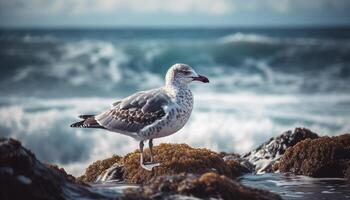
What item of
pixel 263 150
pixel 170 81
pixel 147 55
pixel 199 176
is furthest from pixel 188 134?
pixel 147 55

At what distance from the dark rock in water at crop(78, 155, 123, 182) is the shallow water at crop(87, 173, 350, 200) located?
0.27 metres

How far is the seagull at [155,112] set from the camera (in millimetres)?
6910

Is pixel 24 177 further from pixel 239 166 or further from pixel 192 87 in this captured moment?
pixel 192 87

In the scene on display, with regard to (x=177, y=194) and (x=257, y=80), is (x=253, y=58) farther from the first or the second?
(x=177, y=194)

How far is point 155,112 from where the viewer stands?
6969 millimetres

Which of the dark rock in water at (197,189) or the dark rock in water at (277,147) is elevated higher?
the dark rock in water at (277,147)

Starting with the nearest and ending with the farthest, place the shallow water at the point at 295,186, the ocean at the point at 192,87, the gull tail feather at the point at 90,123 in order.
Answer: the shallow water at the point at 295,186, the gull tail feather at the point at 90,123, the ocean at the point at 192,87

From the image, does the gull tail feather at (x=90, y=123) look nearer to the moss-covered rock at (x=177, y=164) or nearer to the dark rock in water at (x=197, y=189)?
the moss-covered rock at (x=177, y=164)

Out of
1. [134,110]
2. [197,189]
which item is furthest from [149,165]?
[197,189]

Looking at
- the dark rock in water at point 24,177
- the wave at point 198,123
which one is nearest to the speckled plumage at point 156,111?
the dark rock in water at point 24,177

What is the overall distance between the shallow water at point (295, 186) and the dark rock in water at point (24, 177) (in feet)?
1.84

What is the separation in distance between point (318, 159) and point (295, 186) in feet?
2.64

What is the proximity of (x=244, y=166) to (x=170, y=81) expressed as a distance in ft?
5.05

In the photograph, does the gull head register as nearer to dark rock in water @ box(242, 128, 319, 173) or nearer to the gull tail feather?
the gull tail feather
